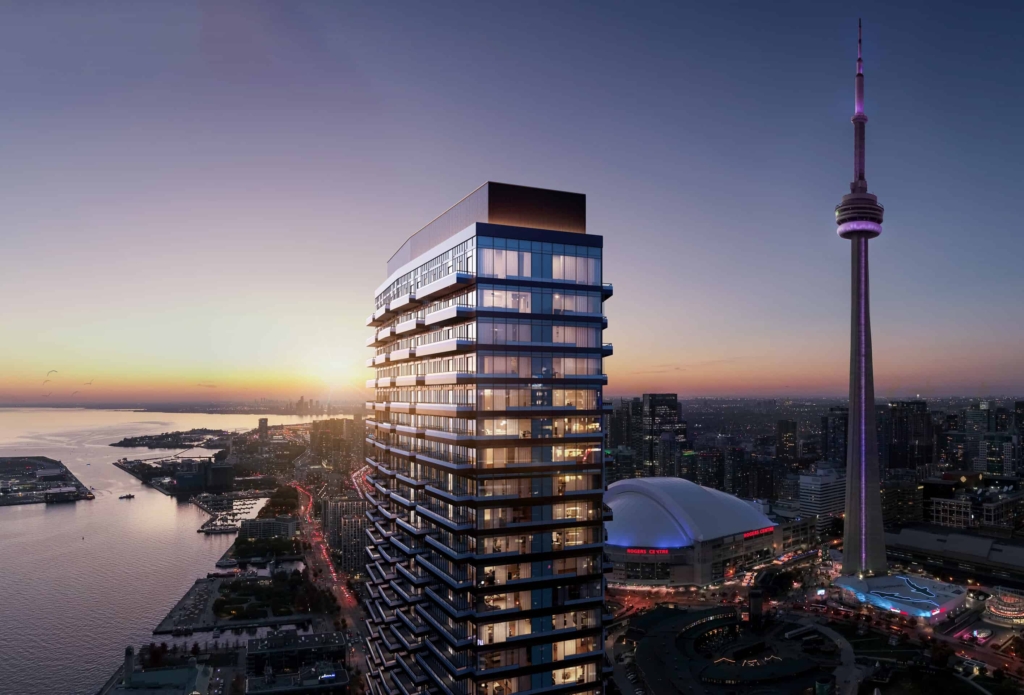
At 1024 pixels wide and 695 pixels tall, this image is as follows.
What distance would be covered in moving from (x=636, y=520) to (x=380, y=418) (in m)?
60.5

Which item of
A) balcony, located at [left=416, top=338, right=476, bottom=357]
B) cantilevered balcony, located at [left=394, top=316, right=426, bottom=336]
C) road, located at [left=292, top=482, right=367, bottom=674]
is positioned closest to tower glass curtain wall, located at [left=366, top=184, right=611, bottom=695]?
balcony, located at [left=416, top=338, right=476, bottom=357]

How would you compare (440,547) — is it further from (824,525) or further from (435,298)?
(824,525)

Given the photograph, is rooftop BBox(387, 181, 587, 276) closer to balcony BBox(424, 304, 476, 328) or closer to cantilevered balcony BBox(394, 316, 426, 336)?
balcony BBox(424, 304, 476, 328)

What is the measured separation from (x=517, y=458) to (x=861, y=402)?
77915mm

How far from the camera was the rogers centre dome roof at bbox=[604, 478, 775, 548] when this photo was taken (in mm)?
89688

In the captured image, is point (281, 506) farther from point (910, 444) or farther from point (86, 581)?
point (910, 444)

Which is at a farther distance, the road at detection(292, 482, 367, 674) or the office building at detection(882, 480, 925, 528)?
the office building at detection(882, 480, 925, 528)

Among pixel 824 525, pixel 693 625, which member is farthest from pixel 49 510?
pixel 824 525

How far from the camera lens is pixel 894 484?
134750mm

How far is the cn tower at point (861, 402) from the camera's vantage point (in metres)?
88.3

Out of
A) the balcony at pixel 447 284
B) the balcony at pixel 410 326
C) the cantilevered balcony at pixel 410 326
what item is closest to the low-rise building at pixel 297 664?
the cantilevered balcony at pixel 410 326

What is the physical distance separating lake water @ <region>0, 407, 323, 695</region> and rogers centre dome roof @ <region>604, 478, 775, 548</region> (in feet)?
211

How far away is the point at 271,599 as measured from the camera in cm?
9375

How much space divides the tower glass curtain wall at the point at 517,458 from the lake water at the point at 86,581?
61255 millimetres
